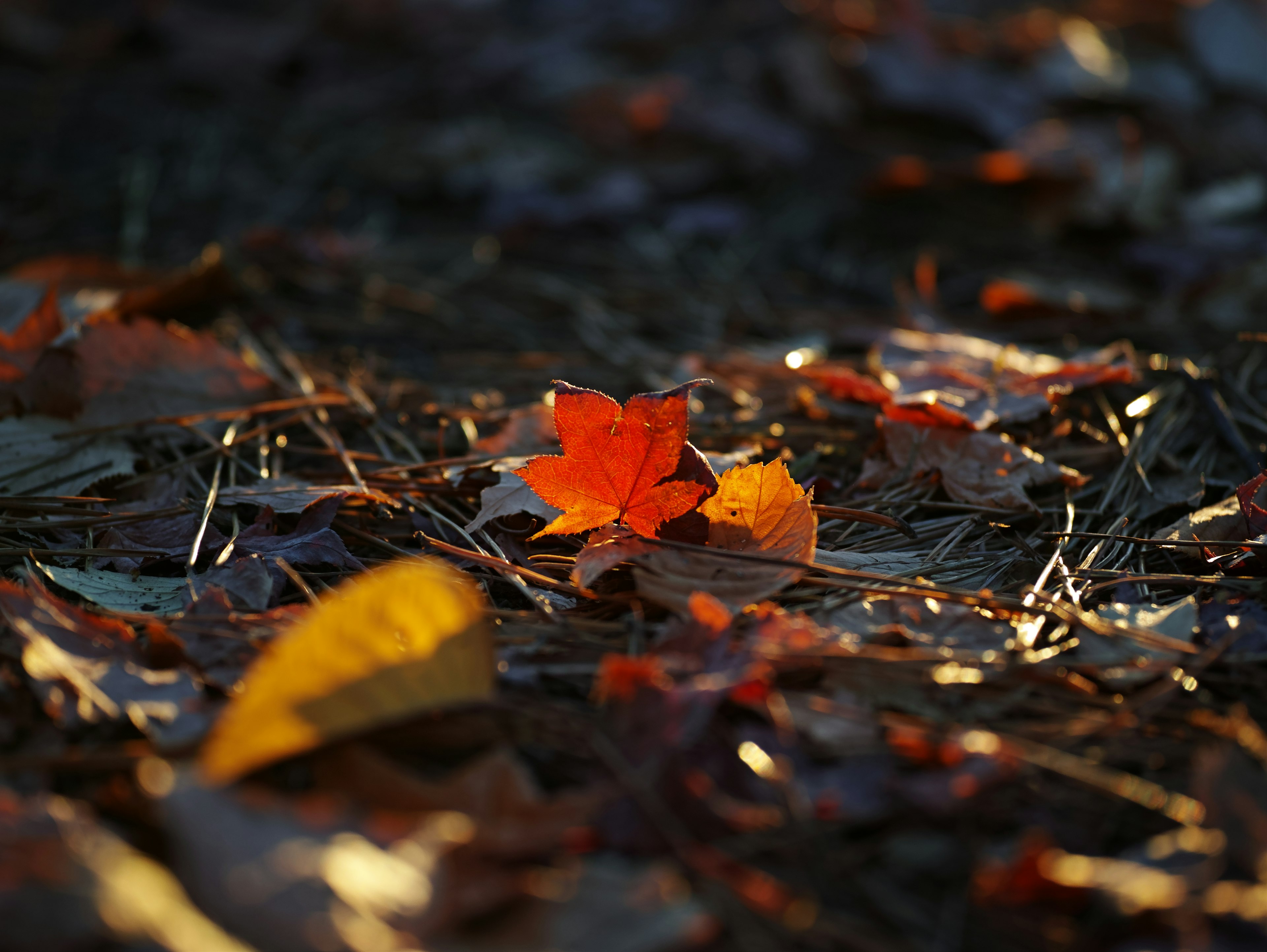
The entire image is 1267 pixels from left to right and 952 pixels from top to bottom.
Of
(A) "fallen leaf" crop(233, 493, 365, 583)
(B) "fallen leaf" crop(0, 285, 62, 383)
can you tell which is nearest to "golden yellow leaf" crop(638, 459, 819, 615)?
(A) "fallen leaf" crop(233, 493, 365, 583)

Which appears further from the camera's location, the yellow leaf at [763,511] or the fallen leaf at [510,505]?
the fallen leaf at [510,505]

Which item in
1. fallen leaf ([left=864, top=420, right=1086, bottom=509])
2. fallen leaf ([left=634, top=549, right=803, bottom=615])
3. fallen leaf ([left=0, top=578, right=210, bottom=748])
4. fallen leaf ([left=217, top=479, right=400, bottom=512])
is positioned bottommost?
fallen leaf ([left=864, top=420, right=1086, bottom=509])

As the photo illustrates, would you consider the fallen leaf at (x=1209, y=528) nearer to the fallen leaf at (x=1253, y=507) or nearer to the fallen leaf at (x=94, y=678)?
the fallen leaf at (x=1253, y=507)

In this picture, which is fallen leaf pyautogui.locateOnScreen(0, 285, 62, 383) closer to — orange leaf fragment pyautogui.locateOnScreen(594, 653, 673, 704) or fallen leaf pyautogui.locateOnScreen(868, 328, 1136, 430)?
orange leaf fragment pyautogui.locateOnScreen(594, 653, 673, 704)

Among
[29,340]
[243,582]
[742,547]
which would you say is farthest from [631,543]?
[29,340]

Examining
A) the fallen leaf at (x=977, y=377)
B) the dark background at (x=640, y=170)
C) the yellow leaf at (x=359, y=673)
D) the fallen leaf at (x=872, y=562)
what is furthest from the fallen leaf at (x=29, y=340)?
the fallen leaf at (x=977, y=377)

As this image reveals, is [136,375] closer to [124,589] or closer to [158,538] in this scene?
[158,538]

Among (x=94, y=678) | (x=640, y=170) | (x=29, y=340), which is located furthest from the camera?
(x=640, y=170)
